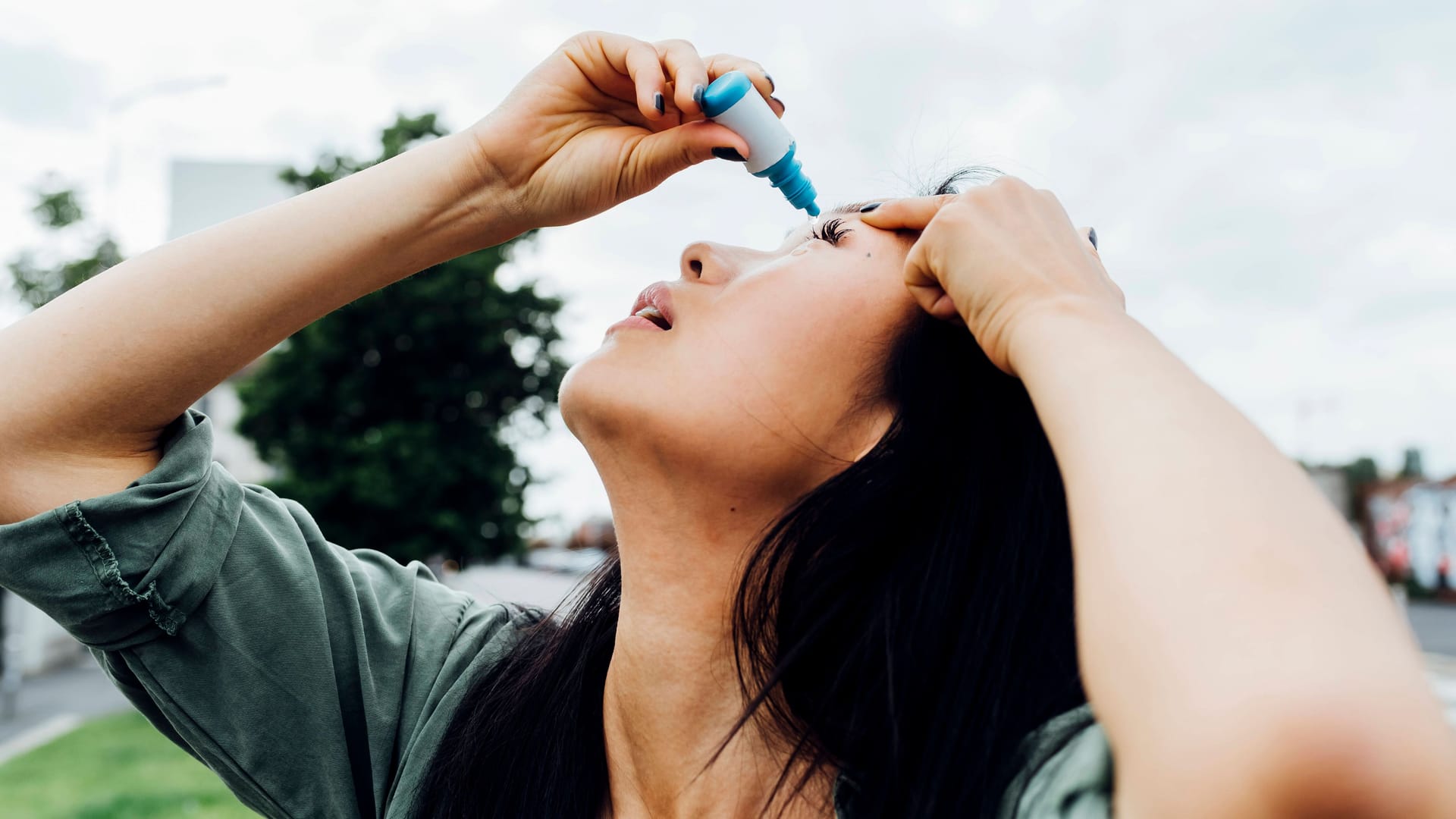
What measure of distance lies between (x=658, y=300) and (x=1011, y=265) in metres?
0.63

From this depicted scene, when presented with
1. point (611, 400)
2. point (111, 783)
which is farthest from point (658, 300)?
point (111, 783)

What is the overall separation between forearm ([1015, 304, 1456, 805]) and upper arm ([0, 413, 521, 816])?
108cm

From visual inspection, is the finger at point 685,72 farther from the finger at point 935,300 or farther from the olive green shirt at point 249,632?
the olive green shirt at point 249,632

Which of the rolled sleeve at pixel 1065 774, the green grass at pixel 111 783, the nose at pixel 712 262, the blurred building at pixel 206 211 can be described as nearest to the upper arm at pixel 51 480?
the nose at pixel 712 262

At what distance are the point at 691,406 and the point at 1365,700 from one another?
880 mm

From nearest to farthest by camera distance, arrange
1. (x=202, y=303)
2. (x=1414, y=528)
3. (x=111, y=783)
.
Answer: (x=202, y=303) → (x=111, y=783) → (x=1414, y=528)

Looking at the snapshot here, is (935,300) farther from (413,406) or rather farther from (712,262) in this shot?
(413,406)

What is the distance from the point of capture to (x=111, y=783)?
7977 mm

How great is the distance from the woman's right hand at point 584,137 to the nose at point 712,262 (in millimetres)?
137

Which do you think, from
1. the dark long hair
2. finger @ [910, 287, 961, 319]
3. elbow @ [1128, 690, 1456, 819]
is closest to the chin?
the dark long hair

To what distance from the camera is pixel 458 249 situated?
158 cm

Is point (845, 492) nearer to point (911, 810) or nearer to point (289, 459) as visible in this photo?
point (911, 810)

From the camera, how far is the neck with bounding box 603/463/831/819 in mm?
1359

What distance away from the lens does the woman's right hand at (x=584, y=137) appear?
1.52 metres
